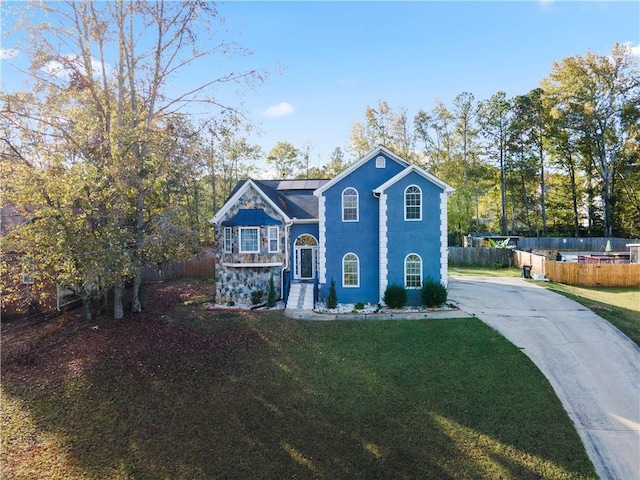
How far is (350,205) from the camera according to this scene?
16.5m

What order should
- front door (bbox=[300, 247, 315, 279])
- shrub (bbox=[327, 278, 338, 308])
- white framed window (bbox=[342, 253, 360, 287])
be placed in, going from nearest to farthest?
shrub (bbox=[327, 278, 338, 308]) → white framed window (bbox=[342, 253, 360, 287]) → front door (bbox=[300, 247, 315, 279])

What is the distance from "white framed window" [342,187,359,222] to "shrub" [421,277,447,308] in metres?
4.31

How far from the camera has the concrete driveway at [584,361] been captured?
751cm

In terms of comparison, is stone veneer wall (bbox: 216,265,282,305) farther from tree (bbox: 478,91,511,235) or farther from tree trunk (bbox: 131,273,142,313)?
tree (bbox: 478,91,511,235)

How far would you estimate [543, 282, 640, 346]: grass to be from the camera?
44.1 ft

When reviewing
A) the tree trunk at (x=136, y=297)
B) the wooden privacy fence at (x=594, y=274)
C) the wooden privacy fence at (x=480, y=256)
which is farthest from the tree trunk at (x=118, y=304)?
the wooden privacy fence at (x=480, y=256)

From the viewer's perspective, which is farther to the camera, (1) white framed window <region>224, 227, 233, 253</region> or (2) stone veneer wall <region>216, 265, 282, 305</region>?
(2) stone veneer wall <region>216, 265, 282, 305</region>

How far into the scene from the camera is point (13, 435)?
829 cm

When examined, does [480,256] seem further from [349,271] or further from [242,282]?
[242,282]

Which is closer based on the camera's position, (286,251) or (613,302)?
(613,302)

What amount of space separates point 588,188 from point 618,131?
654cm

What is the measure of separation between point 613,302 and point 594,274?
4732mm

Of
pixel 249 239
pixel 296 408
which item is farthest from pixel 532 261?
pixel 296 408

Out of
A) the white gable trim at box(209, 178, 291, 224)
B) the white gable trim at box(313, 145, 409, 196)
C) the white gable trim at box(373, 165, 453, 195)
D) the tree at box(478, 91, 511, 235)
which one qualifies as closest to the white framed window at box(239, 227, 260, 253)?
the white gable trim at box(209, 178, 291, 224)
